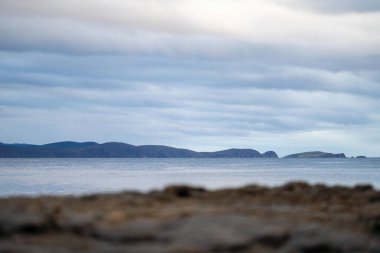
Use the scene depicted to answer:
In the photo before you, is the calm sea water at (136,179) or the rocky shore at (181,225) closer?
the rocky shore at (181,225)

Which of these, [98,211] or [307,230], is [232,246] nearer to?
[307,230]

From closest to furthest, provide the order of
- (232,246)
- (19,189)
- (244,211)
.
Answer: (232,246) → (244,211) → (19,189)

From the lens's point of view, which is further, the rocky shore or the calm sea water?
the calm sea water

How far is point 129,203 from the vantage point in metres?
15.7

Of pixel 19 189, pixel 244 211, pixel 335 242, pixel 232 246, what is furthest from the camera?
pixel 19 189

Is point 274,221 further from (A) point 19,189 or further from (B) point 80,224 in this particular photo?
(A) point 19,189

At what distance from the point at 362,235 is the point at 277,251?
7.10 ft

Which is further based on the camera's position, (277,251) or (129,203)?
(129,203)

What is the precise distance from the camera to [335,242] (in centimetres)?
1384

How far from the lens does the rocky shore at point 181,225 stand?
13.1m

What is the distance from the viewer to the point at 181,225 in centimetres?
1356

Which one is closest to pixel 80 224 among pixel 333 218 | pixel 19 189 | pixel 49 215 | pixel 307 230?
pixel 49 215

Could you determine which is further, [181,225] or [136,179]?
[136,179]

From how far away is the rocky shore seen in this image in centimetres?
1305
